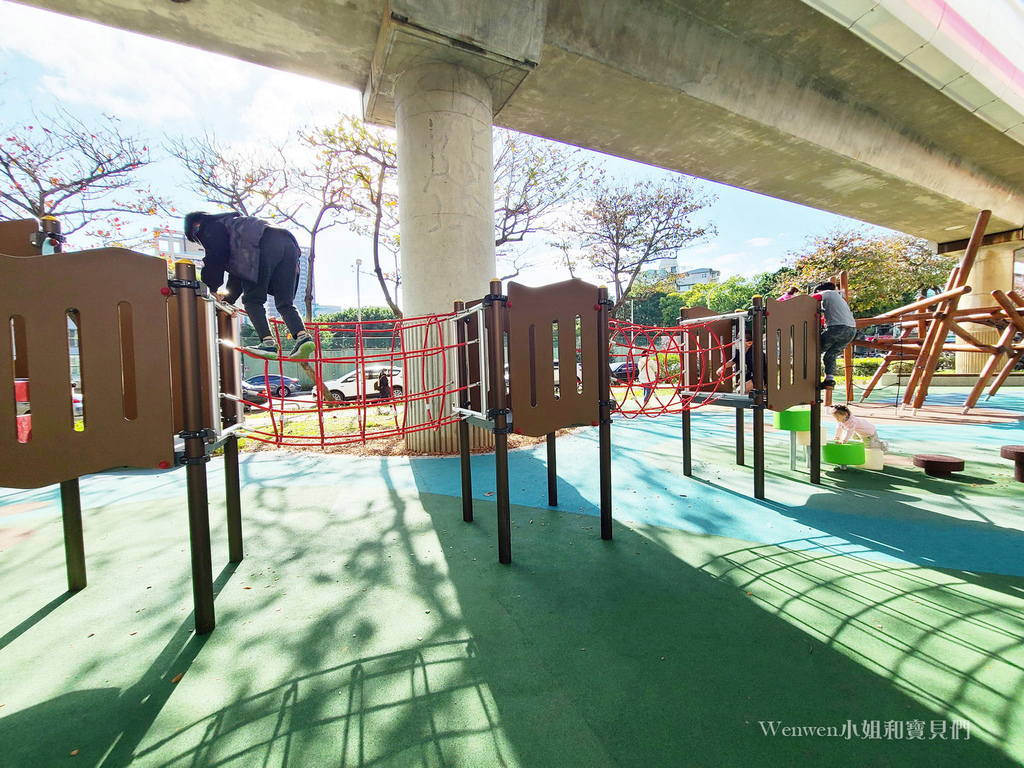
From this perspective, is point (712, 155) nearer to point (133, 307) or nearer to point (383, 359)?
point (383, 359)

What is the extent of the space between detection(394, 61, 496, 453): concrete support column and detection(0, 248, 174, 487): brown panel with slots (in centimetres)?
368

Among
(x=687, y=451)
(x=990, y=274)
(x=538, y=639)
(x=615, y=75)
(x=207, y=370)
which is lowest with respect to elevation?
(x=538, y=639)

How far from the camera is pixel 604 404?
302cm

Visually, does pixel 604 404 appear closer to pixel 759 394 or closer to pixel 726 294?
pixel 759 394

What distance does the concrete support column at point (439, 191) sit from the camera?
5.64 metres

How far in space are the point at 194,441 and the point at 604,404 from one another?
2.36m

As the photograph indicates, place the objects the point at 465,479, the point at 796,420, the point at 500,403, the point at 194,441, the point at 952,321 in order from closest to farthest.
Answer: the point at 194,441 < the point at 500,403 < the point at 465,479 < the point at 796,420 < the point at 952,321

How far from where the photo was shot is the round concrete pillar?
564cm

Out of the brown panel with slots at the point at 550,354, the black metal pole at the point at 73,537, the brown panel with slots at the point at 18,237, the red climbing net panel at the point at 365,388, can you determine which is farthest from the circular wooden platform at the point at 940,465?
the brown panel with slots at the point at 18,237

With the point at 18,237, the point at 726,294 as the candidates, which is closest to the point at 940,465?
the point at 18,237

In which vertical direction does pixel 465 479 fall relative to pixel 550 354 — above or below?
below

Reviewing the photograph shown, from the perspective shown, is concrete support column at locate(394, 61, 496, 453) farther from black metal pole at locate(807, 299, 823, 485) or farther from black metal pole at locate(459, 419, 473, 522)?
black metal pole at locate(807, 299, 823, 485)

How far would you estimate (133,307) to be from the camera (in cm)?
190

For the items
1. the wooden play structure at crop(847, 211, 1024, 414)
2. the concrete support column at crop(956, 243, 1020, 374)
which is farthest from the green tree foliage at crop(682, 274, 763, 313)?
the wooden play structure at crop(847, 211, 1024, 414)
